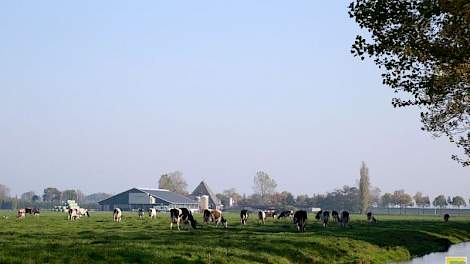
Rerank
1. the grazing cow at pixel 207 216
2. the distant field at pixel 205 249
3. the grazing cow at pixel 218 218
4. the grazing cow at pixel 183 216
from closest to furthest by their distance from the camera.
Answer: the distant field at pixel 205 249 → the grazing cow at pixel 183 216 → the grazing cow at pixel 218 218 → the grazing cow at pixel 207 216

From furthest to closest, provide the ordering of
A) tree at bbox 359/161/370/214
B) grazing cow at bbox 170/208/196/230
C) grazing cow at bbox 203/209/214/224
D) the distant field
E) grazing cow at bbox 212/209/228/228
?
tree at bbox 359/161/370/214 → grazing cow at bbox 203/209/214/224 → grazing cow at bbox 212/209/228/228 → grazing cow at bbox 170/208/196/230 → the distant field

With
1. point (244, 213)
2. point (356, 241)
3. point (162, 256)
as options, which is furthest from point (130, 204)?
point (162, 256)

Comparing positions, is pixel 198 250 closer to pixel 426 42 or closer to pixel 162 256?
pixel 162 256

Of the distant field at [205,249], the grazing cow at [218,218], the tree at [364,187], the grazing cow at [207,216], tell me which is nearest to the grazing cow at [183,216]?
the grazing cow at [218,218]

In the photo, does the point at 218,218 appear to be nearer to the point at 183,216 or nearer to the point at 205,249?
the point at 183,216

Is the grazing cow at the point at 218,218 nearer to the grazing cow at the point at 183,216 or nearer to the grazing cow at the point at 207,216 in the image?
the grazing cow at the point at 207,216

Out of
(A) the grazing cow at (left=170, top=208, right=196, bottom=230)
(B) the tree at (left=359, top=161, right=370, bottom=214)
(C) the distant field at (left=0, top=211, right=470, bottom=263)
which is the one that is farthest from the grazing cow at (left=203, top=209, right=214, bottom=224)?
(B) the tree at (left=359, top=161, right=370, bottom=214)

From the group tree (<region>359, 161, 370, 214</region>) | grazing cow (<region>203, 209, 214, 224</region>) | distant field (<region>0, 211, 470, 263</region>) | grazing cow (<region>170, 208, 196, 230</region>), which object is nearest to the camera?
distant field (<region>0, 211, 470, 263</region>)

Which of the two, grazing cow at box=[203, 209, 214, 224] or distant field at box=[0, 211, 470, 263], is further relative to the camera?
grazing cow at box=[203, 209, 214, 224]

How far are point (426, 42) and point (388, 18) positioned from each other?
5.98 feet

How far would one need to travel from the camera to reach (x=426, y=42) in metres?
25.4

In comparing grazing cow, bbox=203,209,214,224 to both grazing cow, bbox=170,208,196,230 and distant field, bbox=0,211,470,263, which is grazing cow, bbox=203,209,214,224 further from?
distant field, bbox=0,211,470,263

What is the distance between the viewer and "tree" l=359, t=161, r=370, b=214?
631ft

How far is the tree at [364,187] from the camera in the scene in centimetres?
19225
